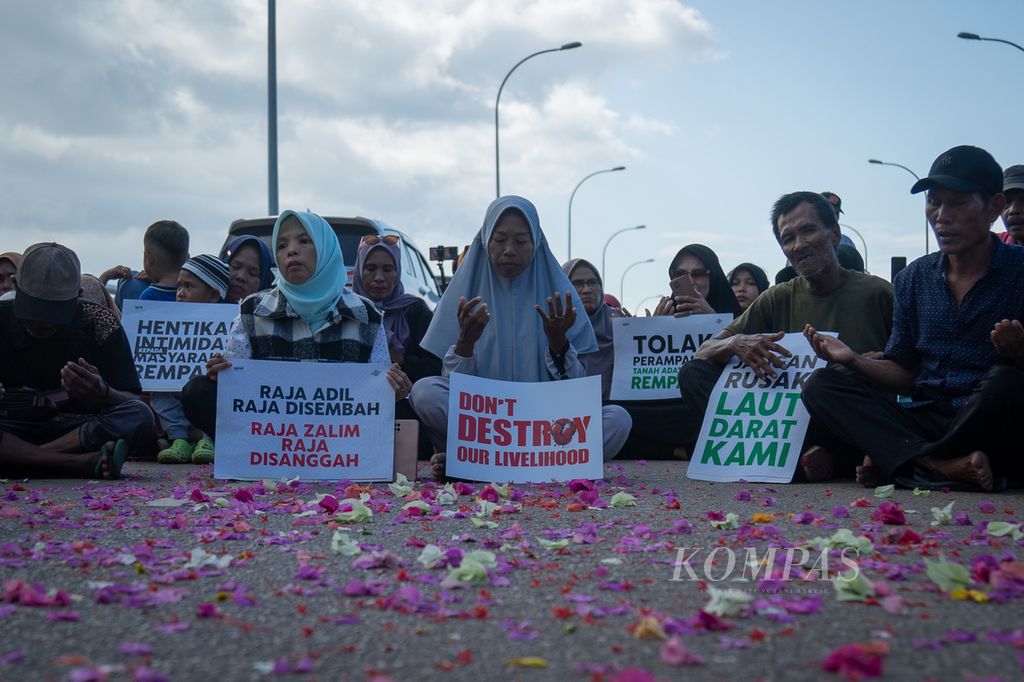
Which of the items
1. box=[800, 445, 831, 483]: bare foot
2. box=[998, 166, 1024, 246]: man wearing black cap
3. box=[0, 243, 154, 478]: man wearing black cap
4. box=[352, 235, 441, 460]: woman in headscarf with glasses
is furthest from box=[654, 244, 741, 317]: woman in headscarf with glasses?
box=[0, 243, 154, 478]: man wearing black cap

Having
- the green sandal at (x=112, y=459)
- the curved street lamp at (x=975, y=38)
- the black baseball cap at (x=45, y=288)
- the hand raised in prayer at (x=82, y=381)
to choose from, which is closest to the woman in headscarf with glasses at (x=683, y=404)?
the green sandal at (x=112, y=459)

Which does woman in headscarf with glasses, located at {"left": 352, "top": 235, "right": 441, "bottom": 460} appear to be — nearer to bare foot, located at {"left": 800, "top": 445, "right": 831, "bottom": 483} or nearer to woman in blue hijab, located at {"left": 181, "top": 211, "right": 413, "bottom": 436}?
woman in blue hijab, located at {"left": 181, "top": 211, "right": 413, "bottom": 436}

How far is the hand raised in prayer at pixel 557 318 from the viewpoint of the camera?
6.32 meters

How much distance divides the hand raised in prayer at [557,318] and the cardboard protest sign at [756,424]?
43.5 inches

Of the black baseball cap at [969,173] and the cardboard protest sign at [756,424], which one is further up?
the black baseball cap at [969,173]

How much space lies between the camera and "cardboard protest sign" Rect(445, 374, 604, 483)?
244 inches

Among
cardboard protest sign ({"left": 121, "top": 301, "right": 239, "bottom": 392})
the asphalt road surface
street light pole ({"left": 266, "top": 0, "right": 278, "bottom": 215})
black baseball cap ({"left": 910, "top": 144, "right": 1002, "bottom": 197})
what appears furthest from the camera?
street light pole ({"left": 266, "top": 0, "right": 278, "bottom": 215})

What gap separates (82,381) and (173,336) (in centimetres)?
259

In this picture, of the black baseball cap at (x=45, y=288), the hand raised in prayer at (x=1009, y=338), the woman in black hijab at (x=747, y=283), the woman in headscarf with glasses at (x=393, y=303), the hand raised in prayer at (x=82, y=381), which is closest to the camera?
the hand raised in prayer at (x=1009, y=338)

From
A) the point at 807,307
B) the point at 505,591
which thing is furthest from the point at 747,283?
the point at 505,591

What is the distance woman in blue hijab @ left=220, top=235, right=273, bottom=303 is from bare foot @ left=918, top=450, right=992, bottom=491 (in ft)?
18.3

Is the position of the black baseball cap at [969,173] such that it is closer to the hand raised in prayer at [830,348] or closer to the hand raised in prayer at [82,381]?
the hand raised in prayer at [830,348]

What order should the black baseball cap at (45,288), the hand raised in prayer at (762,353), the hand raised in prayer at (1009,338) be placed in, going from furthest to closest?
1. the hand raised in prayer at (762,353)
2. the black baseball cap at (45,288)
3. the hand raised in prayer at (1009,338)

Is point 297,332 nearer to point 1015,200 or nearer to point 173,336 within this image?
point 173,336
